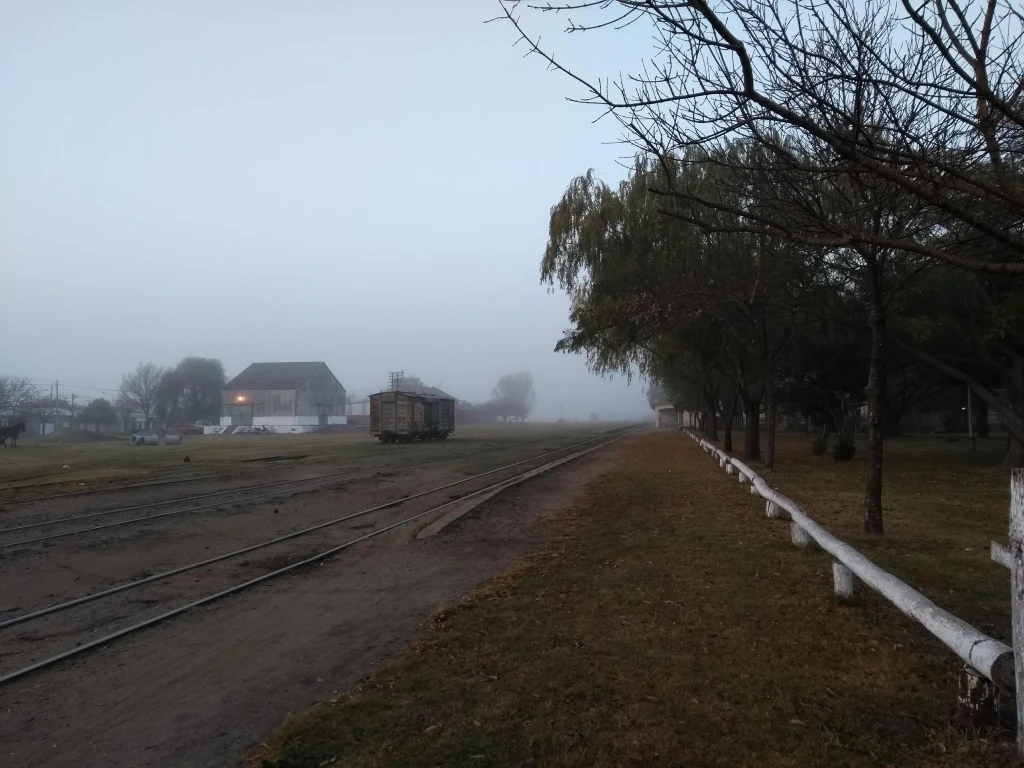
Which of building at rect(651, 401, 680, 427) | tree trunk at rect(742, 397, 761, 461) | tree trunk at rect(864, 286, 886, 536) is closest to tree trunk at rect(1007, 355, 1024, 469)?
tree trunk at rect(742, 397, 761, 461)

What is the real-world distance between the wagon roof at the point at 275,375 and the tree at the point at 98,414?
16111mm

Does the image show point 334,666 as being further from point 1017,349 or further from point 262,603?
point 1017,349

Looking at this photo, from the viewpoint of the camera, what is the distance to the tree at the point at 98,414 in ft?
341

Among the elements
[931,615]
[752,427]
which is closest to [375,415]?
[752,427]

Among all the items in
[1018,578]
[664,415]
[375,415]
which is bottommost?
[1018,578]

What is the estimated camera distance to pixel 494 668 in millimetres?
5887

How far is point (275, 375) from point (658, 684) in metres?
104

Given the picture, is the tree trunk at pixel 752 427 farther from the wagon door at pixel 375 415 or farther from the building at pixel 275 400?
the building at pixel 275 400

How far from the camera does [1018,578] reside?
385 centimetres

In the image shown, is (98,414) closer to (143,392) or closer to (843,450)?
(143,392)

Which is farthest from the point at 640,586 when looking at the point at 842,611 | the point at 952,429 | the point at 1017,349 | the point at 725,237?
the point at 952,429

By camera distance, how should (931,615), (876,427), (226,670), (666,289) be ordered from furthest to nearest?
1. (666,289)
2. (876,427)
3. (226,670)
4. (931,615)

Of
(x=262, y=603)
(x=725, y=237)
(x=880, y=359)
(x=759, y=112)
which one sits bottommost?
(x=262, y=603)

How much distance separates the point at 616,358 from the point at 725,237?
33.0ft
